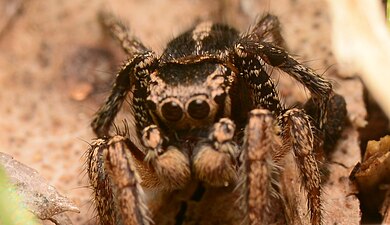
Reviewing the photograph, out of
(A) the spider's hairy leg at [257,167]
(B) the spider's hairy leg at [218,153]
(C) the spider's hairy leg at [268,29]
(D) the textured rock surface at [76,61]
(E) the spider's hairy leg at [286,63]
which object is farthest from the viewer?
(D) the textured rock surface at [76,61]

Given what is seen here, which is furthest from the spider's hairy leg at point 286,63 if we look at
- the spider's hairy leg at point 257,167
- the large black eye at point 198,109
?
the spider's hairy leg at point 257,167

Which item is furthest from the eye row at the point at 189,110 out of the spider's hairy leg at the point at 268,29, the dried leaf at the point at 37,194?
the spider's hairy leg at the point at 268,29

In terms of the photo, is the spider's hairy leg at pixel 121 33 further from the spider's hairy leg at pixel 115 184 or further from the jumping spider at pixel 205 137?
the spider's hairy leg at pixel 115 184

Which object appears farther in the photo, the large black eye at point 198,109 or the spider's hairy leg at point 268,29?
the spider's hairy leg at point 268,29

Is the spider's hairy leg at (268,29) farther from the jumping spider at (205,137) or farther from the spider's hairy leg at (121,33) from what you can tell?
the spider's hairy leg at (121,33)

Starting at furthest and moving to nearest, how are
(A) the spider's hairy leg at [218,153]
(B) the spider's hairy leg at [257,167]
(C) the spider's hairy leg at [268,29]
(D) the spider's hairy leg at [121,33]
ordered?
(D) the spider's hairy leg at [121,33] < (C) the spider's hairy leg at [268,29] < (A) the spider's hairy leg at [218,153] < (B) the spider's hairy leg at [257,167]

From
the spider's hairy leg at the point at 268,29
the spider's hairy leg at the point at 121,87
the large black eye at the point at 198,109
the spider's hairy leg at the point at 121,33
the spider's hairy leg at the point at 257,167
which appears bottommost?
the spider's hairy leg at the point at 257,167

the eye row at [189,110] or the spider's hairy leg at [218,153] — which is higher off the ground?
the eye row at [189,110]
